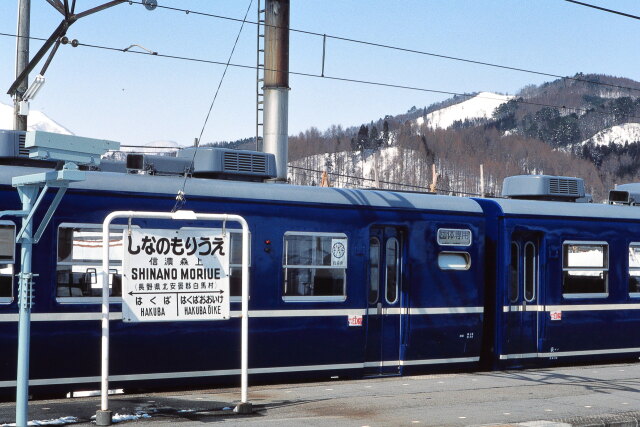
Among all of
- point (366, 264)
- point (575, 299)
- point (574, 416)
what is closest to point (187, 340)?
point (366, 264)

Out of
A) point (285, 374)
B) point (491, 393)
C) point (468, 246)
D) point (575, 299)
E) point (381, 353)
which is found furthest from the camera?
point (575, 299)

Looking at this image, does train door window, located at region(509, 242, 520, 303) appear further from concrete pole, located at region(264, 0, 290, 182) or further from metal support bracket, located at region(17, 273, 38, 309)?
concrete pole, located at region(264, 0, 290, 182)

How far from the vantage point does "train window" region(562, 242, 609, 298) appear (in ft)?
55.4

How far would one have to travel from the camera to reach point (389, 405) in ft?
38.2

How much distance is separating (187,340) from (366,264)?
121 inches

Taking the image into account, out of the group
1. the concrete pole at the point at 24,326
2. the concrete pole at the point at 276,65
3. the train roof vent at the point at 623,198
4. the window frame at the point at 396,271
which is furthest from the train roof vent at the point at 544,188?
the concrete pole at the point at 24,326

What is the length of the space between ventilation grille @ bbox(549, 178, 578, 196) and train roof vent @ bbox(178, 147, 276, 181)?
5.76 meters

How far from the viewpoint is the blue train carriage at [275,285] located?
11953 mm

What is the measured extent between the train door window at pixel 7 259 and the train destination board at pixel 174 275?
7.39ft

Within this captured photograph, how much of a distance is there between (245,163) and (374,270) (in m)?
2.51

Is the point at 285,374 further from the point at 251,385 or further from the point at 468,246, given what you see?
the point at 468,246

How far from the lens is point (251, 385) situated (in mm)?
13539

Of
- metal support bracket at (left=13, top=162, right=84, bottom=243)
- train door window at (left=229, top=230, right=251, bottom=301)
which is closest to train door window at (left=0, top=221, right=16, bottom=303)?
metal support bracket at (left=13, top=162, right=84, bottom=243)

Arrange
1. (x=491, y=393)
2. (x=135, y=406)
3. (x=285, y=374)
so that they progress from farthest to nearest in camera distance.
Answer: (x=285, y=374)
(x=491, y=393)
(x=135, y=406)
